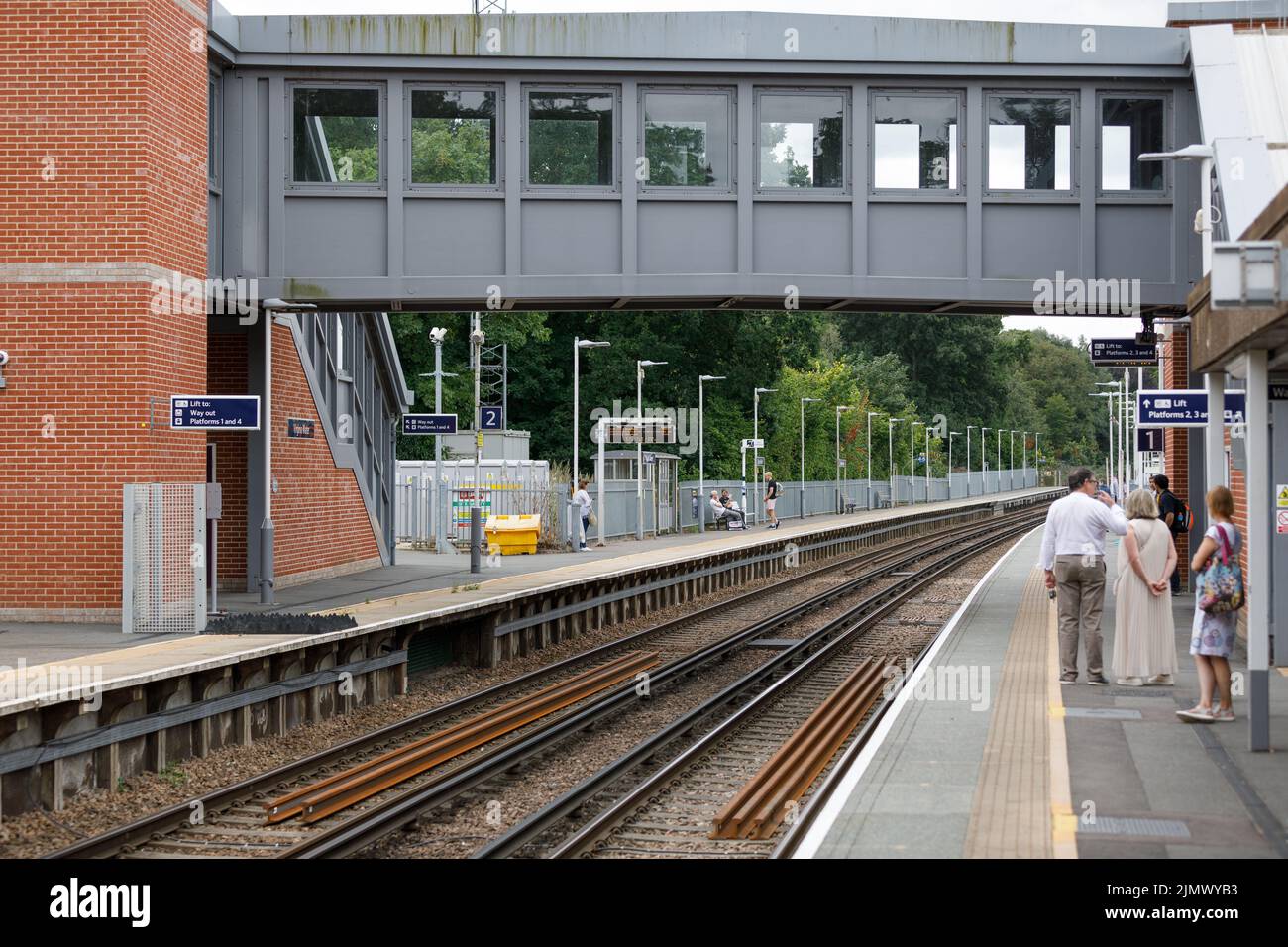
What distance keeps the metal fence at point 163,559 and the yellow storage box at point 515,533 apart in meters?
17.3

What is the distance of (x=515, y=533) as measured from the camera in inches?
1341

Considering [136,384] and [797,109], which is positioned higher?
[797,109]

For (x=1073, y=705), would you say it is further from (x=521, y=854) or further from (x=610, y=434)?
(x=610, y=434)

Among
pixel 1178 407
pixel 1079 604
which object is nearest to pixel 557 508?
pixel 1178 407

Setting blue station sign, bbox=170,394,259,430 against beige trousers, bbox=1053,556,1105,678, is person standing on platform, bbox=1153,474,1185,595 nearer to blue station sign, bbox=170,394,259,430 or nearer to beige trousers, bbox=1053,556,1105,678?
beige trousers, bbox=1053,556,1105,678

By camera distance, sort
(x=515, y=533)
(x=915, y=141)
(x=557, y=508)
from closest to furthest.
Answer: (x=915, y=141) → (x=515, y=533) → (x=557, y=508)

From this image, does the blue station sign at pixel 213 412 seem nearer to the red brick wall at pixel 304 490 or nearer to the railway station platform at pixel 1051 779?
the red brick wall at pixel 304 490

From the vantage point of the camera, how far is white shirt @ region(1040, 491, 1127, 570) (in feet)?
43.7

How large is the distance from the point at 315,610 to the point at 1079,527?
9214 millimetres

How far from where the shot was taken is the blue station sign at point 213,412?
659 inches

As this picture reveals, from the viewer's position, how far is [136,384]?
17.1m

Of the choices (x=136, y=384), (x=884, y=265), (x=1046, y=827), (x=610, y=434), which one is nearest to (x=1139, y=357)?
(x=884, y=265)

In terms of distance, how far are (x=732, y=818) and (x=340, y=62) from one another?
13.0 metres

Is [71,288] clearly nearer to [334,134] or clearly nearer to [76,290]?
[76,290]
